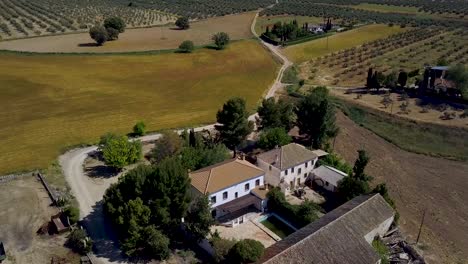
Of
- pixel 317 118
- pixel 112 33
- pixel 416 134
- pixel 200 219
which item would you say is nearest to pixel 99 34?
pixel 112 33

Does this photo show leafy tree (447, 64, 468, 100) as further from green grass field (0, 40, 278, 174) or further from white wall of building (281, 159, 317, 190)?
white wall of building (281, 159, 317, 190)

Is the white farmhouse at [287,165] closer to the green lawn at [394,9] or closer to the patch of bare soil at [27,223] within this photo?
the patch of bare soil at [27,223]

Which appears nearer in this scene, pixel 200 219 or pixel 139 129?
pixel 200 219

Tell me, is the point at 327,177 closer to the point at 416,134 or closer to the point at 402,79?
the point at 416,134

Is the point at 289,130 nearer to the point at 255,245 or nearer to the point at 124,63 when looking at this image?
the point at 255,245

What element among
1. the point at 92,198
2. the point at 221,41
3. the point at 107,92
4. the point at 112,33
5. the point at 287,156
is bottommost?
the point at 92,198

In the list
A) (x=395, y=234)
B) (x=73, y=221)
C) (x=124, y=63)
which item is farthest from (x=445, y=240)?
(x=124, y=63)
